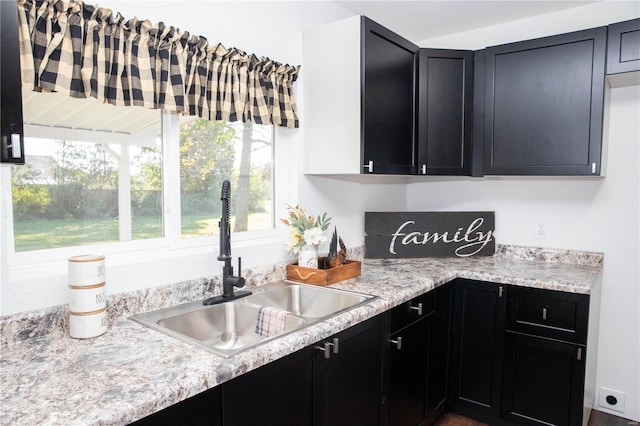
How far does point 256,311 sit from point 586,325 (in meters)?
1.59

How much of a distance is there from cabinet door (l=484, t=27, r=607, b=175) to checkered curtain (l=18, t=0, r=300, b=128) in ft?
4.33

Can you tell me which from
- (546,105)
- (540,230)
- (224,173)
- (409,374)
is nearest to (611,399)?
(540,230)

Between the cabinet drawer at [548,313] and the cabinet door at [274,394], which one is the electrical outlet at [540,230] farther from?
the cabinet door at [274,394]

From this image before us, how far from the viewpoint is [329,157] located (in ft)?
7.27

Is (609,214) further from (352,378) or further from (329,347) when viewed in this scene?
(329,347)

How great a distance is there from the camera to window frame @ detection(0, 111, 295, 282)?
1318mm

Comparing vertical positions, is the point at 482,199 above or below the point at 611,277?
above

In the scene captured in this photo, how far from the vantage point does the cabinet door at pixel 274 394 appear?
1.16 m

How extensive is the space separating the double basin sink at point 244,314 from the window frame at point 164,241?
0.25 metres

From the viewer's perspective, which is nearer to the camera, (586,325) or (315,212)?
(586,325)

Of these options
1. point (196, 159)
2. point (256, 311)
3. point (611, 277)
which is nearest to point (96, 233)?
point (196, 159)

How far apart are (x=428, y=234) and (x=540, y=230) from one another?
0.71 metres

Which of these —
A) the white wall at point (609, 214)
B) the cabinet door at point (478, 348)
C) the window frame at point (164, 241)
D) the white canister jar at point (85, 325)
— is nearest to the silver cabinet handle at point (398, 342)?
the cabinet door at point (478, 348)

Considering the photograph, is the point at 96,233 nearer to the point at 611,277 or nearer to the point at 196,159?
the point at 196,159
